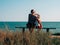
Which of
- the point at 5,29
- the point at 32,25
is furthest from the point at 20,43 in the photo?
the point at 32,25

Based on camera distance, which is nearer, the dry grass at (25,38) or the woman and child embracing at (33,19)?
the dry grass at (25,38)

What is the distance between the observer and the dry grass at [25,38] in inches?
350

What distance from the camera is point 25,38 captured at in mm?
9172

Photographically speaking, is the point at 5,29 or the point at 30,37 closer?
the point at 30,37

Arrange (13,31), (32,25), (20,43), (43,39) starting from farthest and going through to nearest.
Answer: (32,25) → (13,31) → (43,39) → (20,43)

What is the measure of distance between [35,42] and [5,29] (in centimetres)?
184

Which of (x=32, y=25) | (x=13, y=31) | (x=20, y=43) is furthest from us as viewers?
(x=32, y=25)

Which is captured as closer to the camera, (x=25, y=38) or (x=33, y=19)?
(x=25, y=38)

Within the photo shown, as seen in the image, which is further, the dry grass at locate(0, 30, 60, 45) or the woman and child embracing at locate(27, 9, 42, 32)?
the woman and child embracing at locate(27, 9, 42, 32)

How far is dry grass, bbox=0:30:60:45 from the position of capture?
29.1 feet

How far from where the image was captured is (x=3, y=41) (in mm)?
8828

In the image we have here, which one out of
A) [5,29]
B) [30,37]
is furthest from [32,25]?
[30,37]

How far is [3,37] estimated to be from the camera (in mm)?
9422

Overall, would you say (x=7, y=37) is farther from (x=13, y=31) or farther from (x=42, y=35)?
(x=42, y=35)
